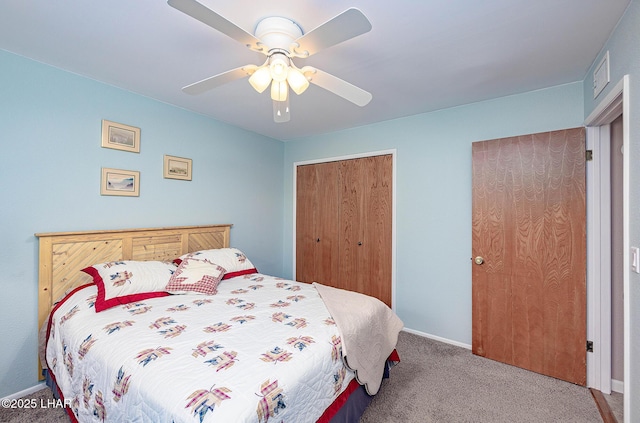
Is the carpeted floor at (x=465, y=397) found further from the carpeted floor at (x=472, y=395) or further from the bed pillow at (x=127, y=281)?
the bed pillow at (x=127, y=281)

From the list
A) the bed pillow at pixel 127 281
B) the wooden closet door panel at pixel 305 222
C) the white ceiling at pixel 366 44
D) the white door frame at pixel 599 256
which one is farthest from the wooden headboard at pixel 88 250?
the white door frame at pixel 599 256

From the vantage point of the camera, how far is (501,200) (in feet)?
7.93

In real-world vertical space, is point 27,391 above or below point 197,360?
below

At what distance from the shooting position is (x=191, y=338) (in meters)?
1.46

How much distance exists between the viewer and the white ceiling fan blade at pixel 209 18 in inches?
42.0

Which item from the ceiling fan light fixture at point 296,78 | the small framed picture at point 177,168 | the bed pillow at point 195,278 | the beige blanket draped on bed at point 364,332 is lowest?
the beige blanket draped on bed at point 364,332

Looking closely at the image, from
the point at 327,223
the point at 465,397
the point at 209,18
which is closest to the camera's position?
the point at 209,18

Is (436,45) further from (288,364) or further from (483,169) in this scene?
(288,364)

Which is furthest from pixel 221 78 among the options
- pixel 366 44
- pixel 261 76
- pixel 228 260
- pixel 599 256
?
pixel 599 256

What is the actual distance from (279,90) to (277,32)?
0.29m

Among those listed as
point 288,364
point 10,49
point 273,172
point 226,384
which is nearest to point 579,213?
point 288,364

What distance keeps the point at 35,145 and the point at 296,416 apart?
255cm

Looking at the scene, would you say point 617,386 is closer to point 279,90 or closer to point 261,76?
point 279,90

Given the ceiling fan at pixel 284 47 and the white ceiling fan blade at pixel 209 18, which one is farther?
the ceiling fan at pixel 284 47
